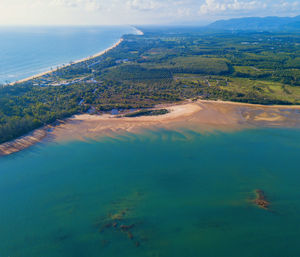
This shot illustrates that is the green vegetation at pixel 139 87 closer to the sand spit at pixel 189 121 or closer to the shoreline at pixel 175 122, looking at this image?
the shoreline at pixel 175 122

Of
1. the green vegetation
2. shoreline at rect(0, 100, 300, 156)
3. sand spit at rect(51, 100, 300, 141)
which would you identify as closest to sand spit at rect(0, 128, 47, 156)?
shoreline at rect(0, 100, 300, 156)

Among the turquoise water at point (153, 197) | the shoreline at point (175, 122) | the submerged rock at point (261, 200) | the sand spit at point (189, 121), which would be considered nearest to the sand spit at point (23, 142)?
the shoreline at point (175, 122)

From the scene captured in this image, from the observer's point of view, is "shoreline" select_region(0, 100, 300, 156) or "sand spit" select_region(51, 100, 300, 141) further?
"sand spit" select_region(51, 100, 300, 141)

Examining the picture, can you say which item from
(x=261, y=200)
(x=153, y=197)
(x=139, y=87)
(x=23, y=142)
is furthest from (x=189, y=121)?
(x=23, y=142)

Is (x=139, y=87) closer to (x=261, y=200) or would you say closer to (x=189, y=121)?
(x=189, y=121)

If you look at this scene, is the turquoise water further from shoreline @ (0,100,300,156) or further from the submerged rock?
shoreline @ (0,100,300,156)
